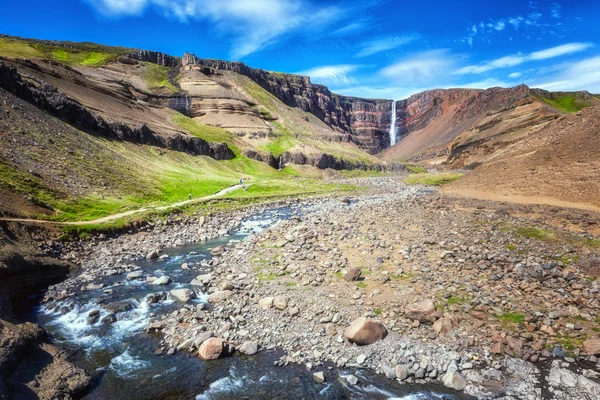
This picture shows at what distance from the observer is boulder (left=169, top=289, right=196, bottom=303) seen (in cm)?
2017

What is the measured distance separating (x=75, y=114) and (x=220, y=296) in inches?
2863

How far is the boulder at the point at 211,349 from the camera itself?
1445 cm

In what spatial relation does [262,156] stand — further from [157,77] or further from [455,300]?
[455,300]

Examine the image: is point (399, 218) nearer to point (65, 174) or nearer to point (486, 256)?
point (486, 256)

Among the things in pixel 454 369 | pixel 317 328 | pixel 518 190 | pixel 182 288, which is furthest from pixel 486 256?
pixel 518 190

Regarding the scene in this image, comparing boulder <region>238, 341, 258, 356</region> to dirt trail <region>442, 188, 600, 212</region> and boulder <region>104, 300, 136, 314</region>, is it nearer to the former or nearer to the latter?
boulder <region>104, 300, 136, 314</region>

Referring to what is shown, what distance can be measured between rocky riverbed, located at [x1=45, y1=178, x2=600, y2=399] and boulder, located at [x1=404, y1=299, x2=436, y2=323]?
0.05 meters

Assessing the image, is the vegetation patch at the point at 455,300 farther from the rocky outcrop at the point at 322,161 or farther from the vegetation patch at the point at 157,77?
the vegetation patch at the point at 157,77

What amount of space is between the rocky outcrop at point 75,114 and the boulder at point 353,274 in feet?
242

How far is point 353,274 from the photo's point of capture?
67.4ft

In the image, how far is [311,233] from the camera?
31.8 metres

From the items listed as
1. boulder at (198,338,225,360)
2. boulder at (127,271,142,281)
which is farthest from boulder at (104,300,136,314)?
boulder at (198,338,225,360)

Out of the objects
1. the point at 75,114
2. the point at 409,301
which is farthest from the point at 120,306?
the point at 75,114

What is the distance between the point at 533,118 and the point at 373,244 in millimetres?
137660
